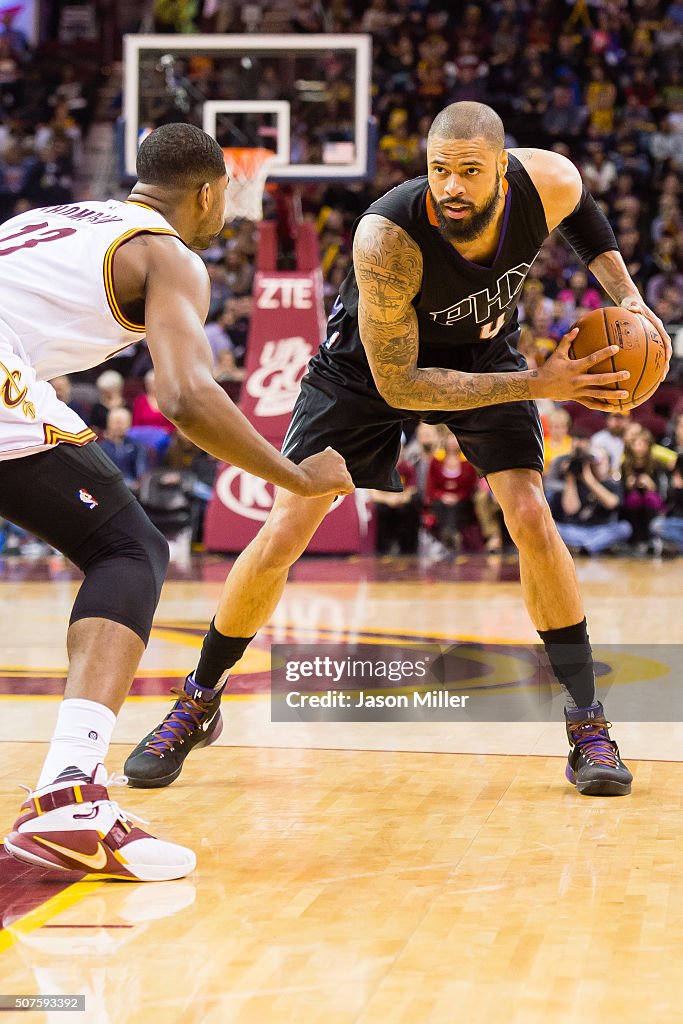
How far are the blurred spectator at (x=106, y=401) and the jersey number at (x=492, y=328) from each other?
29.7ft

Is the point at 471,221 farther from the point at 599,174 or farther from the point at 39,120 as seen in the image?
the point at 39,120

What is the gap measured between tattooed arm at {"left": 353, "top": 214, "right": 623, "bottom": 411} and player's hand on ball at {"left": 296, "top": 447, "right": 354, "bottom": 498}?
2.42 feet

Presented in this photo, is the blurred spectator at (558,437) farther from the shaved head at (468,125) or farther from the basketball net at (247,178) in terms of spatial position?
the shaved head at (468,125)

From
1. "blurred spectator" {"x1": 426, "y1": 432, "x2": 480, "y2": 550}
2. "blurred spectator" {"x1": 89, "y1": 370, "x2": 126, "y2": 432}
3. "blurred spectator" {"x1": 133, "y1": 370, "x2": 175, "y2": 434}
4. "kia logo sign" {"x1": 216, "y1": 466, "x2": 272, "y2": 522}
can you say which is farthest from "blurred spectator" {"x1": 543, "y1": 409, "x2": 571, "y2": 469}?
"blurred spectator" {"x1": 89, "y1": 370, "x2": 126, "y2": 432}

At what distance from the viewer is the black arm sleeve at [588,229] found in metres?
4.16

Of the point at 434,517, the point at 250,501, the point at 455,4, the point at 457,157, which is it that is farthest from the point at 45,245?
the point at 455,4

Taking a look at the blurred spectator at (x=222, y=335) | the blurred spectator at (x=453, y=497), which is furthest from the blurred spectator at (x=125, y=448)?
the blurred spectator at (x=453, y=497)

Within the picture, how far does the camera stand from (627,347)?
3705 millimetres

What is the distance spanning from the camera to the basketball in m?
3.69

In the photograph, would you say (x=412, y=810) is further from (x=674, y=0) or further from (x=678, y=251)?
(x=674, y=0)

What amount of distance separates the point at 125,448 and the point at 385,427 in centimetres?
827

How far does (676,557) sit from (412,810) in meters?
8.27

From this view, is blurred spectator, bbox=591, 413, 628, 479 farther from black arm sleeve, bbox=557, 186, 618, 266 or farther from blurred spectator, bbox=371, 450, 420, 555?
black arm sleeve, bbox=557, 186, 618, 266

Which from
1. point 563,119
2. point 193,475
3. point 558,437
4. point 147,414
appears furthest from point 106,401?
point 563,119
